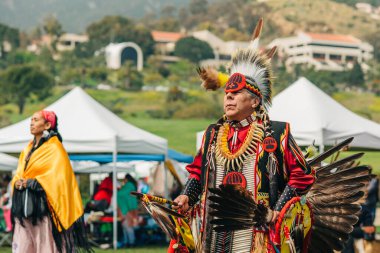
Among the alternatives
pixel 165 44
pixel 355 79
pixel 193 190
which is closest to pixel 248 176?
pixel 193 190

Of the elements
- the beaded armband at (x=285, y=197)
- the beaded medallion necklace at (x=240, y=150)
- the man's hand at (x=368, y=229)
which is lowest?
the man's hand at (x=368, y=229)

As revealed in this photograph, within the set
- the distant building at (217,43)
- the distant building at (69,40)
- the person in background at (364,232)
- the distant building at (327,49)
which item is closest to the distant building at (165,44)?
the distant building at (217,43)

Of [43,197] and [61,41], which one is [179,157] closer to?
[43,197]

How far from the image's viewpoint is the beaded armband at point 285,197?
5.55 metres

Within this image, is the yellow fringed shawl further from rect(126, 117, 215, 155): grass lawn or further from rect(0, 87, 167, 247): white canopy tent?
rect(126, 117, 215, 155): grass lawn

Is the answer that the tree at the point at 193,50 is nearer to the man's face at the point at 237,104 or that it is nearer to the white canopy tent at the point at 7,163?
the white canopy tent at the point at 7,163

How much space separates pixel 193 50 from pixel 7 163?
129367 mm

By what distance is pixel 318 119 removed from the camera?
520 inches

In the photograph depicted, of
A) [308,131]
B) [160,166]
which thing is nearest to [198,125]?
[160,166]

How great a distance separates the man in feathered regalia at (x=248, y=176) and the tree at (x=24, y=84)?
82112 millimetres

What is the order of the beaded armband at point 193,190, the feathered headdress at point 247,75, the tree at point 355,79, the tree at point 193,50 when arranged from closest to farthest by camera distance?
the feathered headdress at point 247,75 → the beaded armband at point 193,190 → the tree at point 355,79 → the tree at point 193,50

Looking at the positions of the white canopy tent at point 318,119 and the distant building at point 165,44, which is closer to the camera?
the white canopy tent at point 318,119

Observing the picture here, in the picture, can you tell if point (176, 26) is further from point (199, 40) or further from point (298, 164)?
point (298, 164)

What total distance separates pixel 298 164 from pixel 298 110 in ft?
26.1
